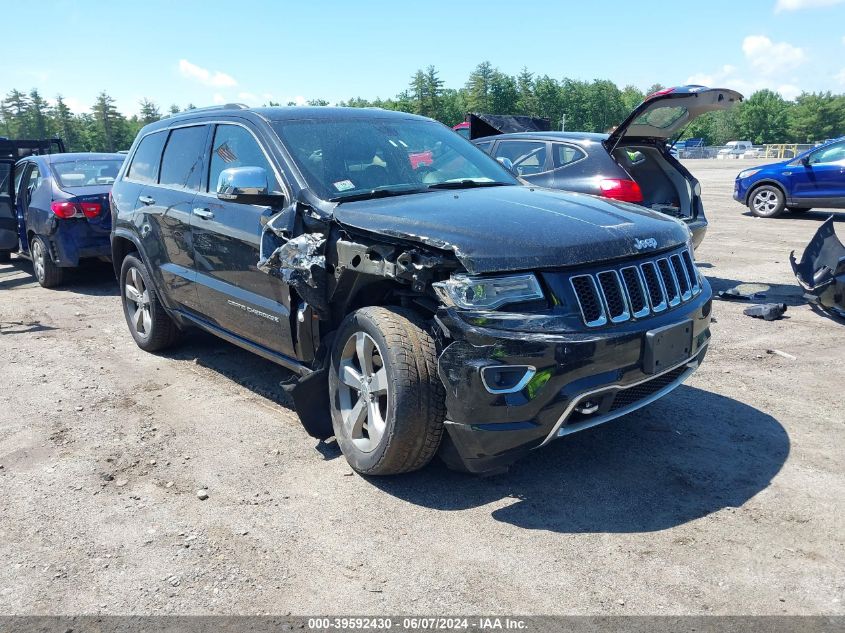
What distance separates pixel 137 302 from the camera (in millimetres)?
6312

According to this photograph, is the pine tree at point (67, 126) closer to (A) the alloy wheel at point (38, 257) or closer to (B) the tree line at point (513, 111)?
(B) the tree line at point (513, 111)

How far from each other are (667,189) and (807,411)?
441 centimetres

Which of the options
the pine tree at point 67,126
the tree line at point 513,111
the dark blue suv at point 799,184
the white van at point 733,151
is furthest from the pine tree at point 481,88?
the dark blue suv at point 799,184

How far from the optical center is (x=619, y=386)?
3250 mm

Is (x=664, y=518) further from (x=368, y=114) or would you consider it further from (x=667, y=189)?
(x=667, y=189)

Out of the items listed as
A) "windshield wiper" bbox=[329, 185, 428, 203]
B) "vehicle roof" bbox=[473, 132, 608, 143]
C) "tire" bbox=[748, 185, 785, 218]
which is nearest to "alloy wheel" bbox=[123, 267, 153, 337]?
"windshield wiper" bbox=[329, 185, 428, 203]

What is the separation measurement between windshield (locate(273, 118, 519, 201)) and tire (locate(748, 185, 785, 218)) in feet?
41.9

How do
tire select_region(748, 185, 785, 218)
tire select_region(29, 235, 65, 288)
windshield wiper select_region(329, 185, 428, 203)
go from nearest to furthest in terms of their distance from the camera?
windshield wiper select_region(329, 185, 428, 203), tire select_region(29, 235, 65, 288), tire select_region(748, 185, 785, 218)

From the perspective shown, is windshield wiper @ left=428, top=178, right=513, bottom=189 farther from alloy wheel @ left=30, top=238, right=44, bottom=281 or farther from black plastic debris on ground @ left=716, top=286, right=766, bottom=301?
alloy wheel @ left=30, top=238, right=44, bottom=281

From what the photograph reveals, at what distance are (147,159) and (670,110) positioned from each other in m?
4.98

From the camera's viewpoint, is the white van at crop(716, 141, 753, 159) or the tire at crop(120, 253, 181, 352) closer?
the tire at crop(120, 253, 181, 352)

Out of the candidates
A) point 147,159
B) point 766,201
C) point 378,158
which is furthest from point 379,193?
point 766,201

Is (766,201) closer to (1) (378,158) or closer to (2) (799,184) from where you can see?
(2) (799,184)

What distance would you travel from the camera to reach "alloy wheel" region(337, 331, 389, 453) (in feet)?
11.7
